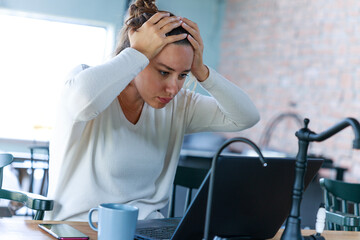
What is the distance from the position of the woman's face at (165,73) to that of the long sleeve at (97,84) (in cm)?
8

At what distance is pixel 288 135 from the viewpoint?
4633 millimetres

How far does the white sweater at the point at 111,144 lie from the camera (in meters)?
1.30

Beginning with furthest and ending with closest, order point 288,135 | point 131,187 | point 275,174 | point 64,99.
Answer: point 288,135, point 131,187, point 64,99, point 275,174

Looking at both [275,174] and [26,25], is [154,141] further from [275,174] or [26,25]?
[26,25]

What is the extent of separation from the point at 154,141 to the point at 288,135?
129 inches

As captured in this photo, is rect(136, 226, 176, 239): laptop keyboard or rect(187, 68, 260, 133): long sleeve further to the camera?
rect(187, 68, 260, 133): long sleeve

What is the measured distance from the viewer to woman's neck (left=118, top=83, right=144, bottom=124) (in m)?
1.53

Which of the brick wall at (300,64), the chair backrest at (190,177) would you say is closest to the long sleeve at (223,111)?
the chair backrest at (190,177)

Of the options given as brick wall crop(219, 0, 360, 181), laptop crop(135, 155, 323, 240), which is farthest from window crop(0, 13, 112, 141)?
laptop crop(135, 155, 323, 240)

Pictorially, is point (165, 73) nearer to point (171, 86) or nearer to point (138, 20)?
point (171, 86)

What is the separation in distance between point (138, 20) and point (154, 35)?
148 mm

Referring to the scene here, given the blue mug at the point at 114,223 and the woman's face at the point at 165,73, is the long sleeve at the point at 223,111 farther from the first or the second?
the blue mug at the point at 114,223

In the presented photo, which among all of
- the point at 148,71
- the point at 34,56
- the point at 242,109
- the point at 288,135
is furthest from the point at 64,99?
the point at 34,56

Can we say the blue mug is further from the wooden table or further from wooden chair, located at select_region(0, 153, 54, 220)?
wooden chair, located at select_region(0, 153, 54, 220)
